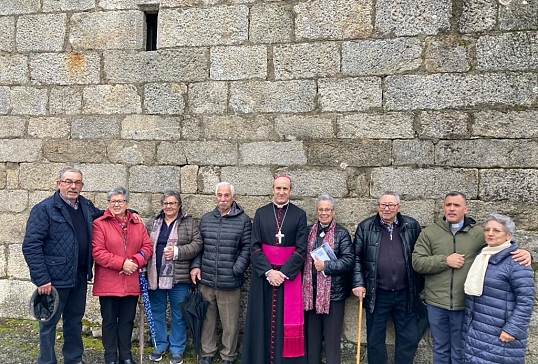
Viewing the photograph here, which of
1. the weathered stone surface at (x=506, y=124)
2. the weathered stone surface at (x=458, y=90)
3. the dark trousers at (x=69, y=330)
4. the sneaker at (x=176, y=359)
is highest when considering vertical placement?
the weathered stone surface at (x=458, y=90)

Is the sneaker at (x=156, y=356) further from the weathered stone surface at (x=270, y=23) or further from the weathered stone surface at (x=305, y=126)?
the weathered stone surface at (x=270, y=23)

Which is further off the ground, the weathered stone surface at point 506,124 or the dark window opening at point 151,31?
the dark window opening at point 151,31

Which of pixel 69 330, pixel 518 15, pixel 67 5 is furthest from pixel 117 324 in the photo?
Answer: pixel 518 15

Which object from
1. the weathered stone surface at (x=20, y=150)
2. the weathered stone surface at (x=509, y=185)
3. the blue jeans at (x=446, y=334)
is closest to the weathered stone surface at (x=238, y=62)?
the weathered stone surface at (x=20, y=150)

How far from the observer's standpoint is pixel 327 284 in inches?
150

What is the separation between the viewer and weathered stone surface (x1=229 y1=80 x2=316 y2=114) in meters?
4.36

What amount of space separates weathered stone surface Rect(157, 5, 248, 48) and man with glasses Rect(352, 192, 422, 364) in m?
2.16

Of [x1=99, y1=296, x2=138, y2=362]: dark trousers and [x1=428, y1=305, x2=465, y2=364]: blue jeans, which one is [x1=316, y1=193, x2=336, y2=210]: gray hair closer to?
[x1=428, y1=305, x2=465, y2=364]: blue jeans

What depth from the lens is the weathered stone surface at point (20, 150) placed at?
16.0ft

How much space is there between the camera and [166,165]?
464 cm

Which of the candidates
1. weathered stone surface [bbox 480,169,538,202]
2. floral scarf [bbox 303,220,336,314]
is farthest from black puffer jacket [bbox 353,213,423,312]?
weathered stone surface [bbox 480,169,538,202]

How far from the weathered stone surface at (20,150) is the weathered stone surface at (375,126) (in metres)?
3.15

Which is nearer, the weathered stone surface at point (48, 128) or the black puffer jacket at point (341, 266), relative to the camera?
the black puffer jacket at point (341, 266)

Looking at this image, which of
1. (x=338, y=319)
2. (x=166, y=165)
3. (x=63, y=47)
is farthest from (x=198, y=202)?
(x=63, y=47)
